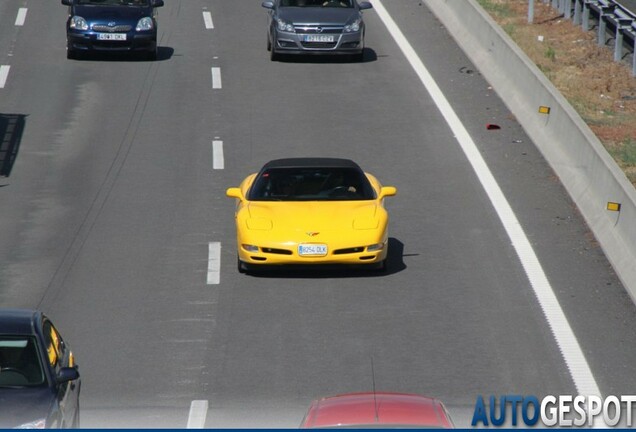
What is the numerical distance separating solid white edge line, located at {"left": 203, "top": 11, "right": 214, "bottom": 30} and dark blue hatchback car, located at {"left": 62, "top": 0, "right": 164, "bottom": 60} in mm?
4102

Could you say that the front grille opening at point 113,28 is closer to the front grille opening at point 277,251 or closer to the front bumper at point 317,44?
the front bumper at point 317,44

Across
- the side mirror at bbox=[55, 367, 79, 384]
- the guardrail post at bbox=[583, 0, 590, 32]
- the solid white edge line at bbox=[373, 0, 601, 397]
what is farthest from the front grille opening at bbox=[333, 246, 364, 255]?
the guardrail post at bbox=[583, 0, 590, 32]

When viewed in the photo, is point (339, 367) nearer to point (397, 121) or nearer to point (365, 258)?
point (365, 258)

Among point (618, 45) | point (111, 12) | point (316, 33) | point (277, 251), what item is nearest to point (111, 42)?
point (111, 12)

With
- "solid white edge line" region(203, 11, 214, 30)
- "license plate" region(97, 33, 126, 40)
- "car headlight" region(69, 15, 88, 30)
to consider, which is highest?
"car headlight" region(69, 15, 88, 30)

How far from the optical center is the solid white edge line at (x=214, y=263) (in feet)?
56.4

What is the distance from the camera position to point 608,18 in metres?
29.2

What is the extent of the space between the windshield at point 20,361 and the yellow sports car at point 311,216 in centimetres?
590

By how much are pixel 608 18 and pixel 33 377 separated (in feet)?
67.1

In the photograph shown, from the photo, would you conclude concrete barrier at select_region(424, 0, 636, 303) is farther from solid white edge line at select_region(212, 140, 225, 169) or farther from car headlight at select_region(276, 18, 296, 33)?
solid white edge line at select_region(212, 140, 225, 169)

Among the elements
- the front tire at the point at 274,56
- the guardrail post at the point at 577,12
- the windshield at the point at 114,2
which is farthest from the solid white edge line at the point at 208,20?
the guardrail post at the point at 577,12

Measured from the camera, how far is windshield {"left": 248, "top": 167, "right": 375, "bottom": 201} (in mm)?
18031

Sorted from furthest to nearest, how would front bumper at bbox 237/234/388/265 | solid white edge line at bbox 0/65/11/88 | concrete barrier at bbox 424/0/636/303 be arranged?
solid white edge line at bbox 0/65/11/88 → concrete barrier at bbox 424/0/636/303 → front bumper at bbox 237/234/388/265

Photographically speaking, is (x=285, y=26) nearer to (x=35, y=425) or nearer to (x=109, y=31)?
(x=109, y=31)
